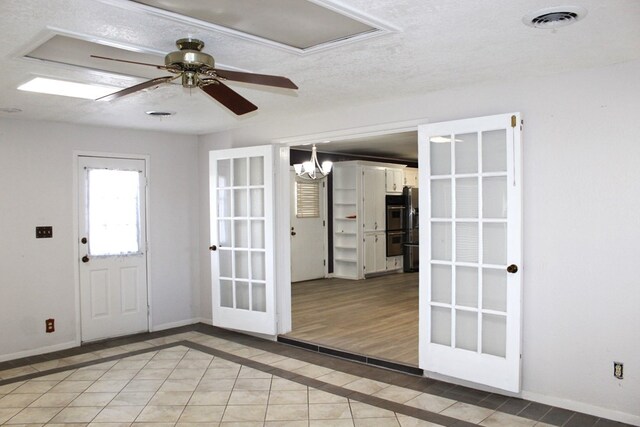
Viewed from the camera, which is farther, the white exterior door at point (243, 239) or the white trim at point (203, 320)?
the white trim at point (203, 320)

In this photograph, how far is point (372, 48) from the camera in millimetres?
2895

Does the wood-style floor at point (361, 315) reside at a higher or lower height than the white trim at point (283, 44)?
lower

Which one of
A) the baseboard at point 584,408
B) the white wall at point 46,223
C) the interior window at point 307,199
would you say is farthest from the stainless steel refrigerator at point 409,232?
the baseboard at point 584,408

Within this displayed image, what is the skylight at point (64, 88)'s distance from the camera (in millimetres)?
3615

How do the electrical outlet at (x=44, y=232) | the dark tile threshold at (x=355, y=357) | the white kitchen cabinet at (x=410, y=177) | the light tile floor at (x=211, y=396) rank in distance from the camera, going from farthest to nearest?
1. the white kitchen cabinet at (x=410, y=177)
2. the electrical outlet at (x=44, y=232)
3. the dark tile threshold at (x=355, y=357)
4. the light tile floor at (x=211, y=396)

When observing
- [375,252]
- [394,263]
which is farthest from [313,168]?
[394,263]

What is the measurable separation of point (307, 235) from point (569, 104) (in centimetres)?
608

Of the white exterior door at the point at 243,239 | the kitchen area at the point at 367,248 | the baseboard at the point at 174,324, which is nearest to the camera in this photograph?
the white exterior door at the point at 243,239

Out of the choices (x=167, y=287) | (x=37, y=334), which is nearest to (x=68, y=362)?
(x=37, y=334)

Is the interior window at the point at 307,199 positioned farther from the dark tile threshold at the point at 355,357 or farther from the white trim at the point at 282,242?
the dark tile threshold at the point at 355,357

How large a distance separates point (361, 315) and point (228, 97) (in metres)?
4.04

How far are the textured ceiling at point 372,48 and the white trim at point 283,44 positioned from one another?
1.2 inches

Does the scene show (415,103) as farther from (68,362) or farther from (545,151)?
(68,362)

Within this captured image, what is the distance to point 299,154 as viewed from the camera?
879 cm
